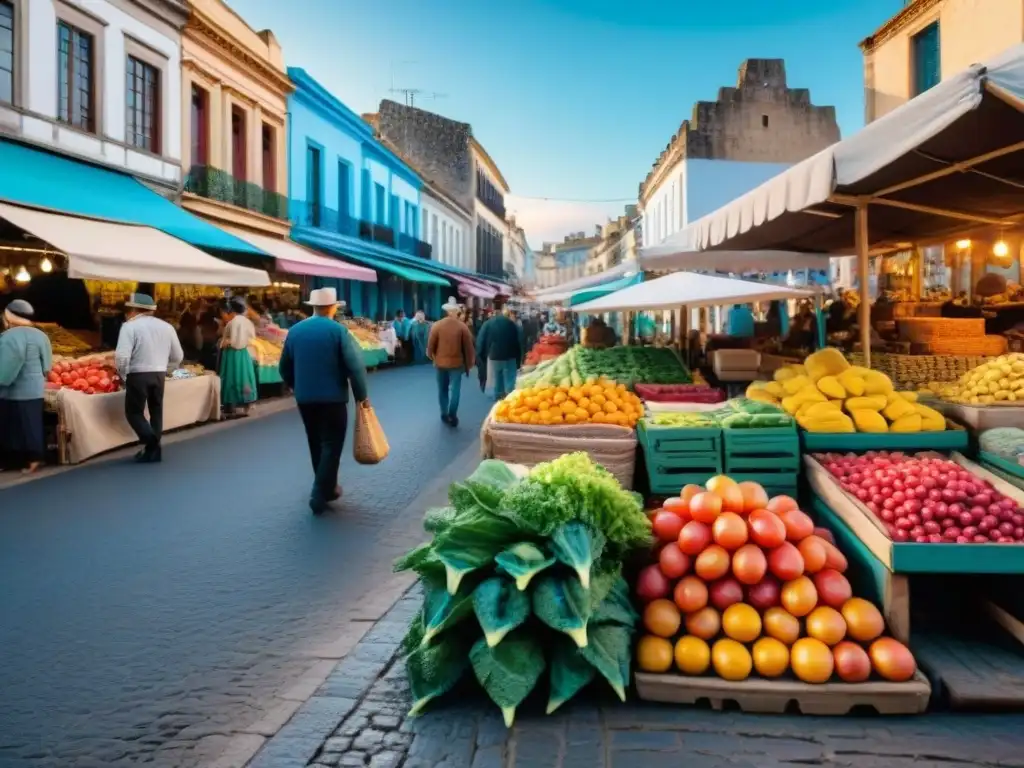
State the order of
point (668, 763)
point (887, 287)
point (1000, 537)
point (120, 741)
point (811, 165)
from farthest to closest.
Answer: point (887, 287) < point (811, 165) < point (1000, 537) < point (120, 741) < point (668, 763)

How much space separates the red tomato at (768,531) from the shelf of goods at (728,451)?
1556 mm

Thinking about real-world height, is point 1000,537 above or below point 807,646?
above

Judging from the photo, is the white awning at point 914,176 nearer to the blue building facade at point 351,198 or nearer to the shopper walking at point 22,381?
the shopper walking at point 22,381

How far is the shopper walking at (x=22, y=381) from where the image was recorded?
28.0ft

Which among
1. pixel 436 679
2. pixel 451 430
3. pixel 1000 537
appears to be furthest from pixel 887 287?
pixel 436 679

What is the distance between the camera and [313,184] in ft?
88.1

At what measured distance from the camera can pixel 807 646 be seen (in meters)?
3.58

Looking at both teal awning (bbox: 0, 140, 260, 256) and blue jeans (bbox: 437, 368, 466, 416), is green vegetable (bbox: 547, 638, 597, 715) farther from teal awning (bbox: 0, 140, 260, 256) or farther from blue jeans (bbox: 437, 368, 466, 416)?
teal awning (bbox: 0, 140, 260, 256)

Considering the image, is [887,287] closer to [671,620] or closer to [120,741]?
[671,620]

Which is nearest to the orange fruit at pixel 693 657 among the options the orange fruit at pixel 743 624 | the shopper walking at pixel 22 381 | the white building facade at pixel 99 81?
the orange fruit at pixel 743 624

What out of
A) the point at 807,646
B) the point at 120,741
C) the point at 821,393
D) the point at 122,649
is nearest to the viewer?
the point at 120,741

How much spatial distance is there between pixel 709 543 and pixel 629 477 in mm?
2193

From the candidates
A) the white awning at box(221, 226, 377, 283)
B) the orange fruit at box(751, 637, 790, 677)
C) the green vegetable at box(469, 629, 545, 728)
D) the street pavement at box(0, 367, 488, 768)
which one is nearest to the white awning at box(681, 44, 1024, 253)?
the orange fruit at box(751, 637, 790, 677)

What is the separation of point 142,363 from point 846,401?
7.41m
